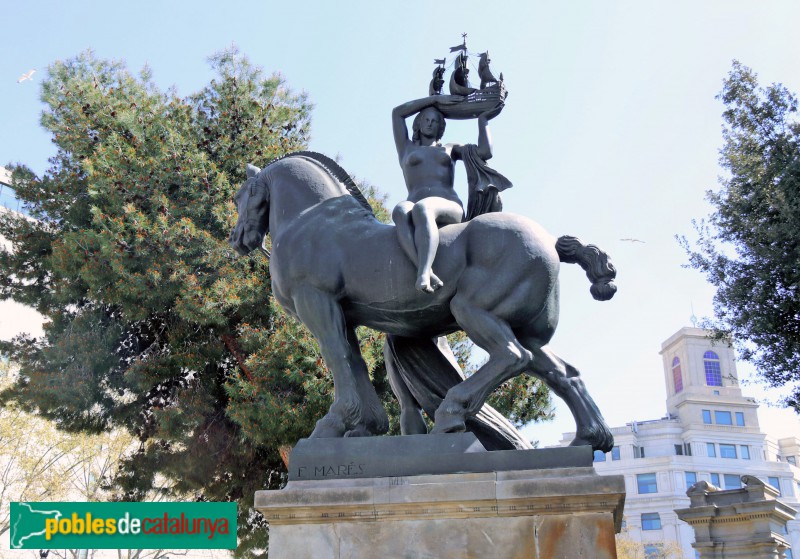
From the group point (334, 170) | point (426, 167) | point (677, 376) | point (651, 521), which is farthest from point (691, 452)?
point (334, 170)

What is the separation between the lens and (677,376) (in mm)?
75250

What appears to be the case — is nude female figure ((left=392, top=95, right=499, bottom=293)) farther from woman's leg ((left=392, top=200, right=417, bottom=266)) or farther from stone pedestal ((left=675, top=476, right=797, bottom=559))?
stone pedestal ((left=675, top=476, right=797, bottom=559))

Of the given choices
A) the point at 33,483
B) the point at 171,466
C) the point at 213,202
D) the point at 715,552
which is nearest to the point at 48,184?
the point at 213,202

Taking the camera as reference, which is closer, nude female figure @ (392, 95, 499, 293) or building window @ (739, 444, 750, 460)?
nude female figure @ (392, 95, 499, 293)

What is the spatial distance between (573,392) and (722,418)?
2771 inches

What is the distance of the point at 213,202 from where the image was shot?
1522cm

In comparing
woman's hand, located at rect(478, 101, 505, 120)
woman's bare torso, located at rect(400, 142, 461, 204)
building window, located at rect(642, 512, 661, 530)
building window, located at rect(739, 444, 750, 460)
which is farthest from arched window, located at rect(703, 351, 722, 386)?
woman's bare torso, located at rect(400, 142, 461, 204)

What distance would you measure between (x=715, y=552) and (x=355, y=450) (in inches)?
Result: 378

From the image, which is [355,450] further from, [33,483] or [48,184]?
[33,483]

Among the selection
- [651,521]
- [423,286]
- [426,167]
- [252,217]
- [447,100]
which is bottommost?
[423,286]

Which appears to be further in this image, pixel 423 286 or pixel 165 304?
pixel 165 304

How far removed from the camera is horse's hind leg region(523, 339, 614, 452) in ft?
17.6

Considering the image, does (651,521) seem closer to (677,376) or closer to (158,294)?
(677,376)
